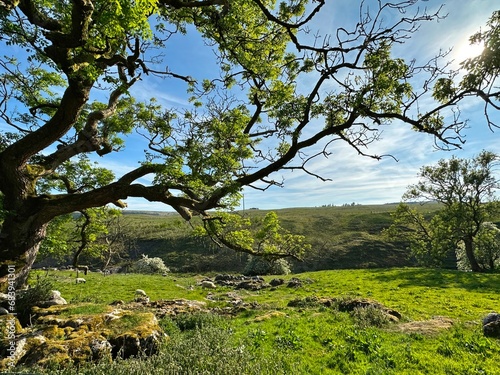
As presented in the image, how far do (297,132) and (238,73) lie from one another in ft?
12.7

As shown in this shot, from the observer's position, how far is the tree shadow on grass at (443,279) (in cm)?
2453

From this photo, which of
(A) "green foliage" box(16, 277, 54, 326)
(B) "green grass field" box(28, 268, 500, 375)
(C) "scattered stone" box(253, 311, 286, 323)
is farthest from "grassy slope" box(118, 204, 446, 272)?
(A) "green foliage" box(16, 277, 54, 326)

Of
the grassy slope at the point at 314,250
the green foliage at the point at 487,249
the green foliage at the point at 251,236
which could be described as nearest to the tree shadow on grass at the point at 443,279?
the green foliage at the point at 487,249

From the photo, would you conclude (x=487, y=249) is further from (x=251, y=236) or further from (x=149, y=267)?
(x=149, y=267)

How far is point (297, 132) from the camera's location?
10016mm

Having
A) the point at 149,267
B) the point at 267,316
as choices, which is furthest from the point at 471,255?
the point at 149,267

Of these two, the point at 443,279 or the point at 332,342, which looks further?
the point at 443,279

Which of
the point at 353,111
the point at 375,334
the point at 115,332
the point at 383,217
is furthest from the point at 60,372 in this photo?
the point at 383,217

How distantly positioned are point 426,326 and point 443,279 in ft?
65.4

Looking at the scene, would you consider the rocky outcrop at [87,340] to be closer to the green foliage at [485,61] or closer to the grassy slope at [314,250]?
the green foliage at [485,61]

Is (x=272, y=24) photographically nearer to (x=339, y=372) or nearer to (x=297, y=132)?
(x=297, y=132)

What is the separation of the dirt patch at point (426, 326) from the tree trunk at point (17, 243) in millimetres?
15043

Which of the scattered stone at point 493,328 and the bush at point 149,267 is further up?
the scattered stone at point 493,328

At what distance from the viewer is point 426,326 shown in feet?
40.1
